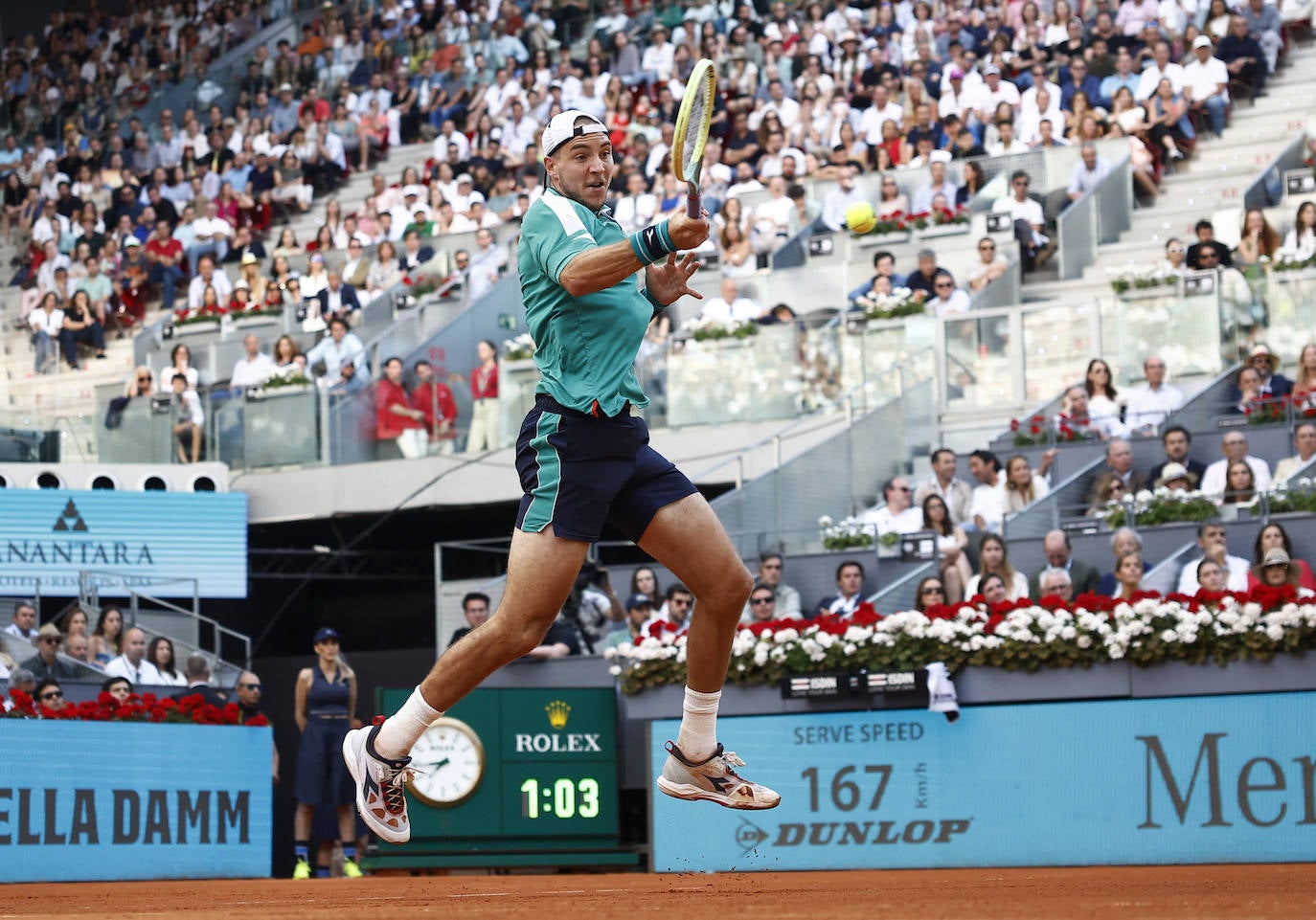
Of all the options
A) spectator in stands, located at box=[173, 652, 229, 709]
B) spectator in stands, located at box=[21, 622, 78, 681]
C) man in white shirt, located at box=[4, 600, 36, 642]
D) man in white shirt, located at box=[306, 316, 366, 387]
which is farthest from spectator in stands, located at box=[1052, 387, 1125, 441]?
man in white shirt, located at box=[4, 600, 36, 642]

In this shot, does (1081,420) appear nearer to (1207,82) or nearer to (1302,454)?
(1302,454)

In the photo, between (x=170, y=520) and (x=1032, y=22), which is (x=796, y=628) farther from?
(x=1032, y=22)

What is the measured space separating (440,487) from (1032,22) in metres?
9.36

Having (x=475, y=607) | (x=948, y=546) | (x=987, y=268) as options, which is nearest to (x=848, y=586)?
(x=948, y=546)

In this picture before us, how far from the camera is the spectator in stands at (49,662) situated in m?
15.8

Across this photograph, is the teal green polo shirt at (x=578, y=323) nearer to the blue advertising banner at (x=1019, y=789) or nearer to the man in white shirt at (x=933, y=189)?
the blue advertising banner at (x=1019, y=789)

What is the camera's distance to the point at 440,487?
69.8ft

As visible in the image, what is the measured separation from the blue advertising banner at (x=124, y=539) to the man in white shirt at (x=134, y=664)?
360 centimetres

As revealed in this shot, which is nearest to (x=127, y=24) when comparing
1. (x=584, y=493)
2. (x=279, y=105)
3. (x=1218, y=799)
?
(x=279, y=105)

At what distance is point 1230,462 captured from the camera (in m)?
15.5

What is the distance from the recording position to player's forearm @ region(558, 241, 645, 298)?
6.10m

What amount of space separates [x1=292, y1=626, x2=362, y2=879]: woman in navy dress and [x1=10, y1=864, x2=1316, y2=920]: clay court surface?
5351 millimetres

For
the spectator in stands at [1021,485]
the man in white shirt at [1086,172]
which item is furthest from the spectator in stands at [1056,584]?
the man in white shirt at [1086,172]

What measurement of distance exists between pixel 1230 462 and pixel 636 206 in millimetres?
9375
